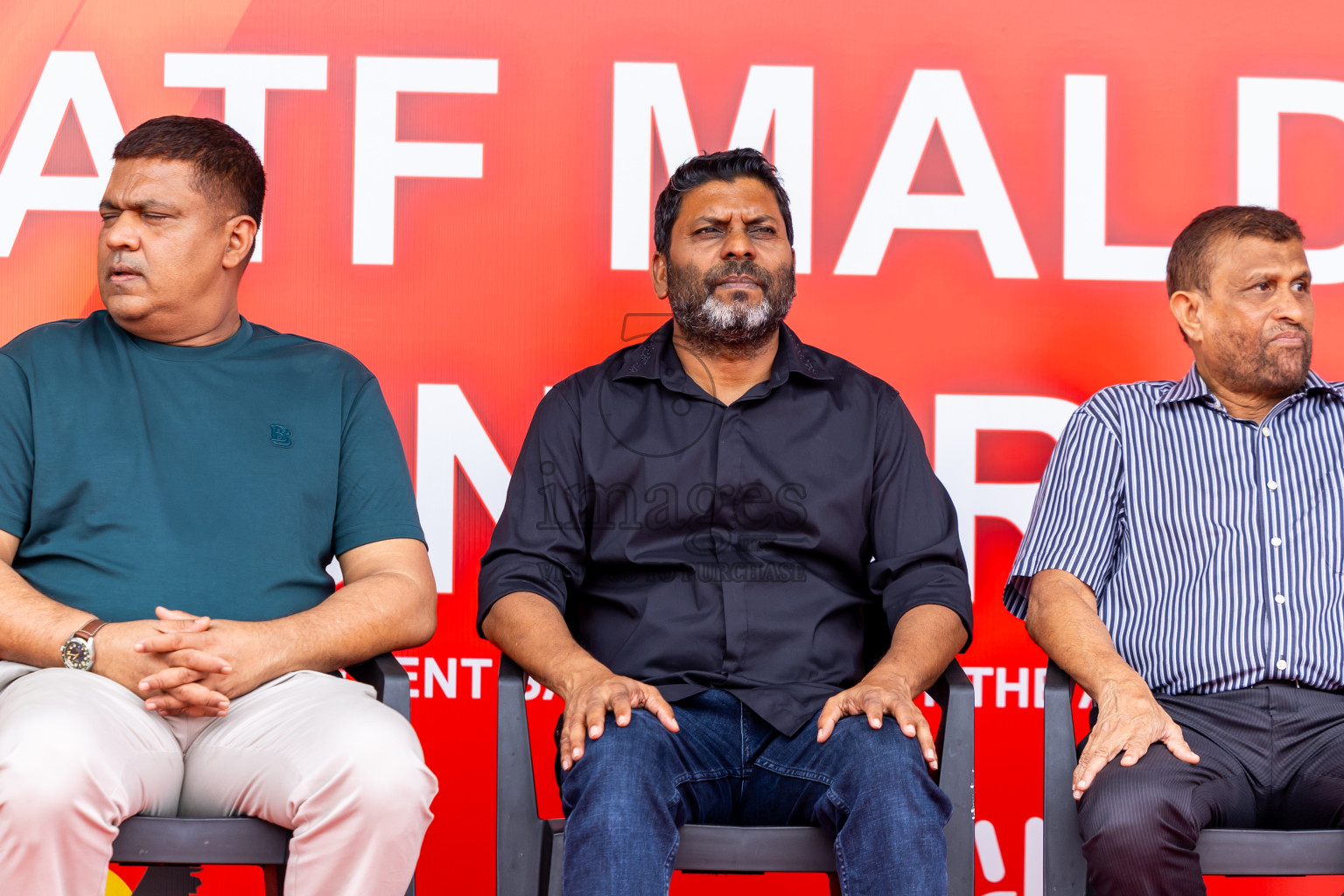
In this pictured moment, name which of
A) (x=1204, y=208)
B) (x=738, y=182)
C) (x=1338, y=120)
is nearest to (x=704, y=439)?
(x=738, y=182)

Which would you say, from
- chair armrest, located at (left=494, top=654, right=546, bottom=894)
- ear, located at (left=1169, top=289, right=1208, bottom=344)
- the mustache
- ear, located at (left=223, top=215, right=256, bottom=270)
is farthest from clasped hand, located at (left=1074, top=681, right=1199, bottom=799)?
ear, located at (left=223, top=215, right=256, bottom=270)

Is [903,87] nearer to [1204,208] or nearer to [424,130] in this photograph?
[1204,208]

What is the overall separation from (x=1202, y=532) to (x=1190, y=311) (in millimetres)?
494

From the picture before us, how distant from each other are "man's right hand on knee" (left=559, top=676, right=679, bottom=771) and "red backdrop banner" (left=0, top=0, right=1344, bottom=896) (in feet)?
2.97

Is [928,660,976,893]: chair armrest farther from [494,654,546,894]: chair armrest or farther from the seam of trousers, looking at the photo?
[494,654,546,894]: chair armrest

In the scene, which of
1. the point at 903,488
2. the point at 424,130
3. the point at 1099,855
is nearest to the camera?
the point at 1099,855

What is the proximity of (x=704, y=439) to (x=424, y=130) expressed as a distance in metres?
1.12

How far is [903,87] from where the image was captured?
309 cm

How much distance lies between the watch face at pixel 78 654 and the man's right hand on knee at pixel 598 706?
0.77m

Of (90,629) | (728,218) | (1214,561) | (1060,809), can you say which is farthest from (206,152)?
(1214,561)

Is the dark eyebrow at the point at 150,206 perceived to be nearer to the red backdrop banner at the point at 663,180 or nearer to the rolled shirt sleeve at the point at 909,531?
the red backdrop banner at the point at 663,180

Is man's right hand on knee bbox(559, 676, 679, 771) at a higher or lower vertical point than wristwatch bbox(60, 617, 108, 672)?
lower

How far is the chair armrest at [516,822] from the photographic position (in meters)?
2.07

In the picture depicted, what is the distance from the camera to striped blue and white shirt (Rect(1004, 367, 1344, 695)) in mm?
2391
